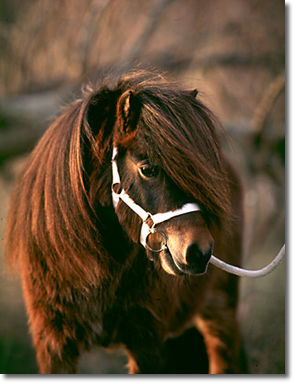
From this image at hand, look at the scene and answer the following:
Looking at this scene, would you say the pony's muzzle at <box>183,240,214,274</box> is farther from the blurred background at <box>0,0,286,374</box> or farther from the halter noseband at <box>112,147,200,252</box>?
the blurred background at <box>0,0,286,374</box>

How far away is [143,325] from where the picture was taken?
152 centimetres

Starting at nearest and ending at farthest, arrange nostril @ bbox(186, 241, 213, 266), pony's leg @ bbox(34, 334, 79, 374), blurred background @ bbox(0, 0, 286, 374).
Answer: nostril @ bbox(186, 241, 213, 266) → pony's leg @ bbox(34, 334, 79, 374) → blurred background @ bbox(0, 0, 286, 374)

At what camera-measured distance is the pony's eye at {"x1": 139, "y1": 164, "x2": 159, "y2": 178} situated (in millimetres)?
1205

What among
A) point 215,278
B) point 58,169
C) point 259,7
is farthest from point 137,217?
point 259,7

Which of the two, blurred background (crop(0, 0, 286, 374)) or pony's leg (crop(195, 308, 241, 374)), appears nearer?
pony's leg (crop(195, 308, 241, 374))

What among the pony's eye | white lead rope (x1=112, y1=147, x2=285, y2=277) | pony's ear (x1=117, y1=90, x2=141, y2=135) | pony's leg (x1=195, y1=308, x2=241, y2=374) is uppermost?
pony's ear (x1=117, y1=90, x2=141, y2=135)

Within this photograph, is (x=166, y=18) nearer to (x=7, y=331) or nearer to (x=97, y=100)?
(x=97, y=100)

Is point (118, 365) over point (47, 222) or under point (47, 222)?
under

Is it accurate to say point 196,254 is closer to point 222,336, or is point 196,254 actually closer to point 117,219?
point 117,219

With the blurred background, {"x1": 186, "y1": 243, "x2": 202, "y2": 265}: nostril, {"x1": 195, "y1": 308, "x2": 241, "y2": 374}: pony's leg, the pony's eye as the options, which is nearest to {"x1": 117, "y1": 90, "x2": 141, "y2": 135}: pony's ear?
the pony's eye

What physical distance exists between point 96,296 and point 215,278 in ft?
2.67

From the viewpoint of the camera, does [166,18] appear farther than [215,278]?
Yes

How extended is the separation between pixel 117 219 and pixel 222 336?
125cm

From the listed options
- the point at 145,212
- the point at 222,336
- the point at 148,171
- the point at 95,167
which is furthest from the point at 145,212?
the point at 222,336
